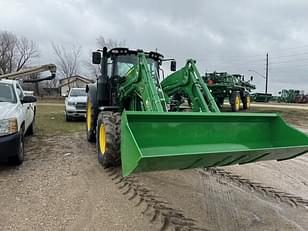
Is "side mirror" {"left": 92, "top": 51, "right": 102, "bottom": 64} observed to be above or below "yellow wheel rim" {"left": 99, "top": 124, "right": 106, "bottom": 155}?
above

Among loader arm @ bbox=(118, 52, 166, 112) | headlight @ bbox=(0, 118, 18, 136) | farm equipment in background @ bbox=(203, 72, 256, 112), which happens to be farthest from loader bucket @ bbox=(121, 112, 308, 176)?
farm equipment in background @ bbox=(203, 72, 256, 112)

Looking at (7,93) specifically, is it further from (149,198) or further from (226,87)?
(226,87)

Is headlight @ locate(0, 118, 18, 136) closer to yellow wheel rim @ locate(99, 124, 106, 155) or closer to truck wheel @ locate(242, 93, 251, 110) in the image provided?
yellow wheel rim @ locate(99, 124, 106, 155)

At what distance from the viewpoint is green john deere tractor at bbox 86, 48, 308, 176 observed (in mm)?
3141

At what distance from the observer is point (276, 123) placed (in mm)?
4629

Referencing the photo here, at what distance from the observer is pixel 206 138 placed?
4207 mm

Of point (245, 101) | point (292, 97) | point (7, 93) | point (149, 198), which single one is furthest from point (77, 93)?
point (292, 97)

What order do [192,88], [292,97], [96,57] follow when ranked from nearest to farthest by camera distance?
1. [192,88]
2. [96,57]
3. [292,97]

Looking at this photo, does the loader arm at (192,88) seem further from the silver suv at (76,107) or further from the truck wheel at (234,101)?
the truck wheel at (234,101)

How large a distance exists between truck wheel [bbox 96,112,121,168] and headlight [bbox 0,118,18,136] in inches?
58.6

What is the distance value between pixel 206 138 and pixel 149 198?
1136 millimetres

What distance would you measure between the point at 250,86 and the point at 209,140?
18738 mm

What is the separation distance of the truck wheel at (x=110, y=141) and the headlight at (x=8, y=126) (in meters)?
1.49

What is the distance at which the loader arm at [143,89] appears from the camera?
508 cm
